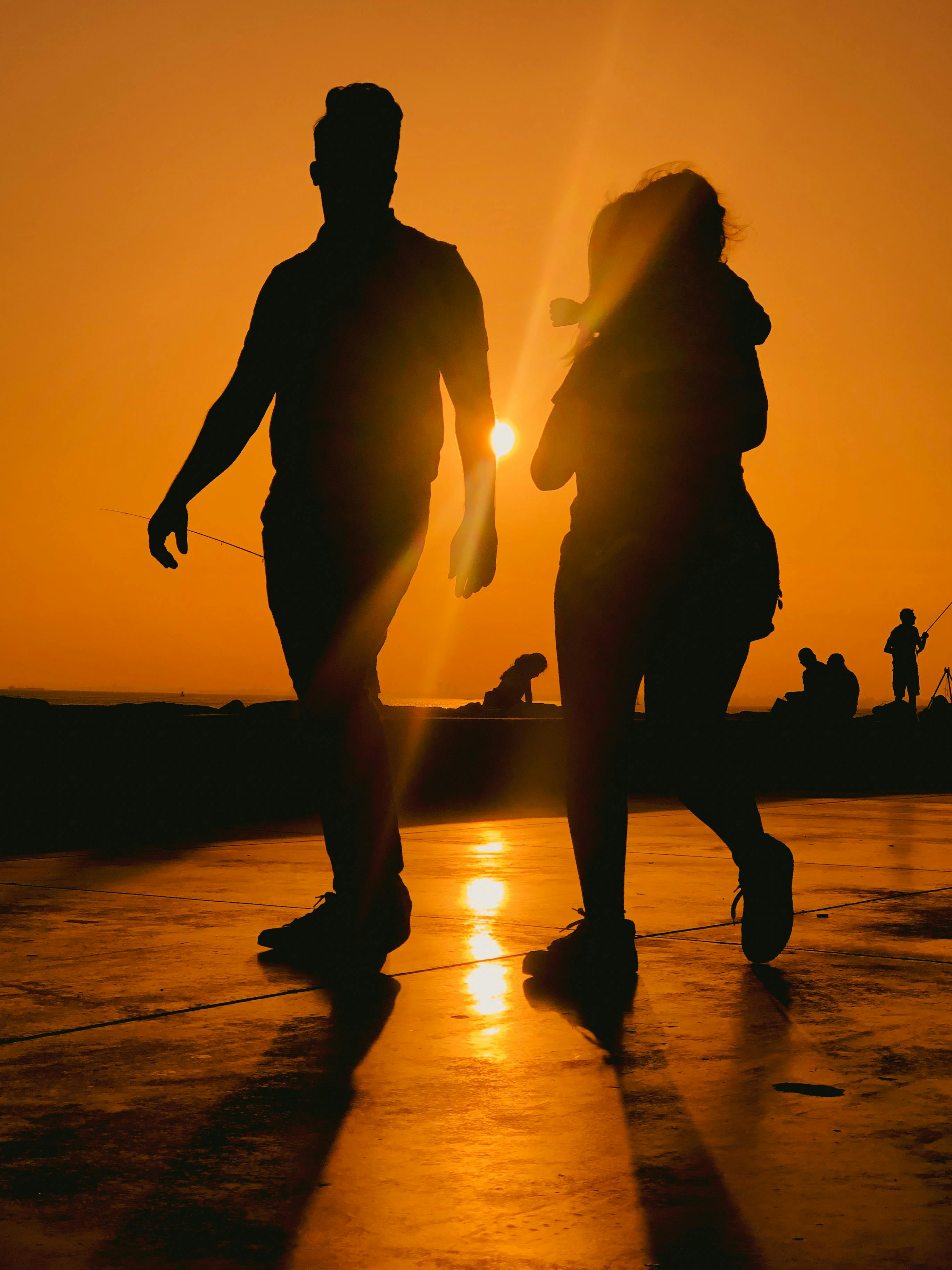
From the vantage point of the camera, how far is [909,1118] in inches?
79.0

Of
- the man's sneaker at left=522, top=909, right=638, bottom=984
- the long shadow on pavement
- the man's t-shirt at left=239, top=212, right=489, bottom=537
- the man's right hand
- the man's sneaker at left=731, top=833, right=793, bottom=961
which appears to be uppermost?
the man's t-shirt at left=239, top=212, right=489, bottom=537

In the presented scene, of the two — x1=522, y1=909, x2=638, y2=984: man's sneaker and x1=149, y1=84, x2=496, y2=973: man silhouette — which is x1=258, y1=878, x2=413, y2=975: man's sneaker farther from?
x1=522, y1=909, x2=638, y2=984: man's sneaker

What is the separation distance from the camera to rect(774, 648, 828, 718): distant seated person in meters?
15.3

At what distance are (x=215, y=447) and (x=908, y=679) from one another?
20.1m

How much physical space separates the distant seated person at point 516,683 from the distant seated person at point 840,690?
130 inches

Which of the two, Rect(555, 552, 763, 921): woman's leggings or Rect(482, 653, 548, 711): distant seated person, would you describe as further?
Rect(482, 653, 548, 711): distant seated person

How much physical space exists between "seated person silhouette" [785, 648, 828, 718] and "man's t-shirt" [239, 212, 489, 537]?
12.3 metres

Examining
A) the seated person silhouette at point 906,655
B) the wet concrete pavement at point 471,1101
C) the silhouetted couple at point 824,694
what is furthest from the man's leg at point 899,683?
the wet concrete pavement at point 471,1101

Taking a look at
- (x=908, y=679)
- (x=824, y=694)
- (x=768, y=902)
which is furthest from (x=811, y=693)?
(x=768, y=902)

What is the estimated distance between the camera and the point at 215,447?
3527mm

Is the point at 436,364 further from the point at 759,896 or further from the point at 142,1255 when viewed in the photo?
the point at 142,1255

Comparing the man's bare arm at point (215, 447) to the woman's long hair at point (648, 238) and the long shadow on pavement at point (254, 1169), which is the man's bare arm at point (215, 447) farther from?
the long shadow on pavement at point (254, 1169)

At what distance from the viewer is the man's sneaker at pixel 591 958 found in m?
3.04

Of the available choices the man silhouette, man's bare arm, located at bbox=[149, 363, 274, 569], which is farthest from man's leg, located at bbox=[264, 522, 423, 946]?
man's bare arm, located at bbox=[149, 363, 274, 569]
